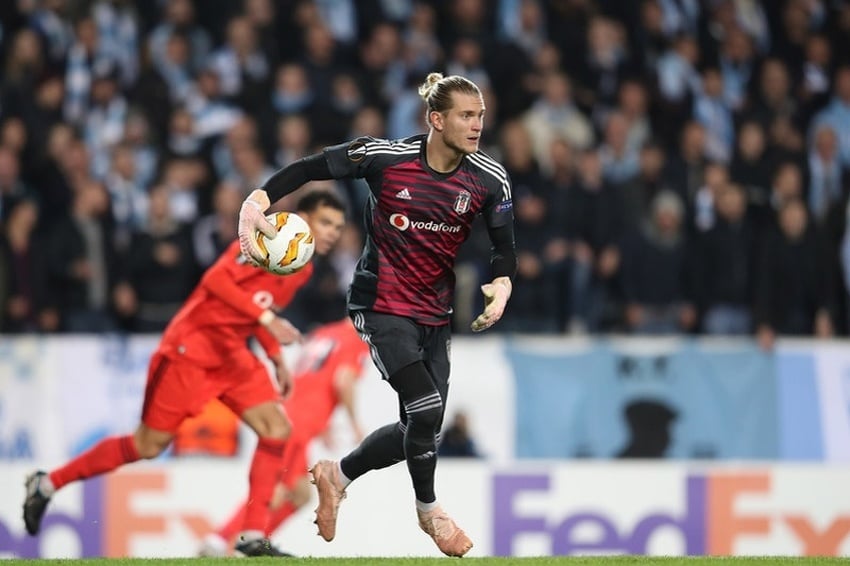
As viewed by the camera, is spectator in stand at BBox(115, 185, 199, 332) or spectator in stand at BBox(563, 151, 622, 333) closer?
spectator in stand at BBox(115, 185, 199, 332)

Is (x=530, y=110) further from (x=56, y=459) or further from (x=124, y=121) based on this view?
(x=56, y=459)

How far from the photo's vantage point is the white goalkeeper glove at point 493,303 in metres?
7.44

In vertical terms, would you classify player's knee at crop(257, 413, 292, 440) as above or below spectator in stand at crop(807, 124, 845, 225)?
below

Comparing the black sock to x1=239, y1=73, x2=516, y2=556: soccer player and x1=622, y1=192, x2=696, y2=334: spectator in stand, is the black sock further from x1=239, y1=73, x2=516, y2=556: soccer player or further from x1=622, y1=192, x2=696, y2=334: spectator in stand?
x1=622, y1=192, x2=696, y2=334: spectator in stand

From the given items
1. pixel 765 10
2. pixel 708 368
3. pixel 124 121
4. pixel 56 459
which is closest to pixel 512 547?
pixel 708 368

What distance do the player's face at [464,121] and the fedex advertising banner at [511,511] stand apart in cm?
444

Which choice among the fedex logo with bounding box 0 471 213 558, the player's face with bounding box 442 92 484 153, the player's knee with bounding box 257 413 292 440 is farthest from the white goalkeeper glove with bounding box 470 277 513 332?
the fedex logo with bounding box 0 471 213 558

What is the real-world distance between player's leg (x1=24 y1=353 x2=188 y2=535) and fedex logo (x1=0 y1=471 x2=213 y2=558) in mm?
1706

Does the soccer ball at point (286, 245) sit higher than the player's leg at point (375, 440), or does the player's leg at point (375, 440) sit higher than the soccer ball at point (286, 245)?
the soccer ball at point (286, 245)

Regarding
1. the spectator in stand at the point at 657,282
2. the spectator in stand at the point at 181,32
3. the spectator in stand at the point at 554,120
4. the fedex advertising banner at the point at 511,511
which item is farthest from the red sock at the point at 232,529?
the spectator in stand at the point at 181,32

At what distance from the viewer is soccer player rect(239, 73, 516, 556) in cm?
779

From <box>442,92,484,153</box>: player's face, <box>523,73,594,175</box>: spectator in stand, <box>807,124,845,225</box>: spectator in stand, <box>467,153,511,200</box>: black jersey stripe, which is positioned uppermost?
<box>523,73,594,175</box>: spectator in stand

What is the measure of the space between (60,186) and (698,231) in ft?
18.2

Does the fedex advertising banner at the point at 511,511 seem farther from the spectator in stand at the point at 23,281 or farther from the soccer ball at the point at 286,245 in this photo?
the soccer ball at the point at 286,245
